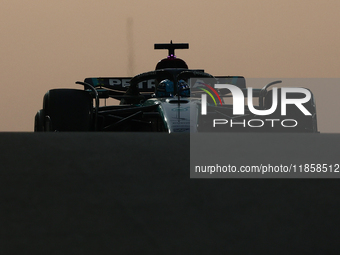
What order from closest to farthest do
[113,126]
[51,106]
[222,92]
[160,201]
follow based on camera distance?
[160,201] < [51,106] < [113,126] < [222,92]

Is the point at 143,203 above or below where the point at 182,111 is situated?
below

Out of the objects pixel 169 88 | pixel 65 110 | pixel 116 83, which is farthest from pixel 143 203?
pixel 116 83

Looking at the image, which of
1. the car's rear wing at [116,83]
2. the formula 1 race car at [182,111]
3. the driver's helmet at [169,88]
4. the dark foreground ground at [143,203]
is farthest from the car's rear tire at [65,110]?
the car's rear wing at [116,83]

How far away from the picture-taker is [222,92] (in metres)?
4.76

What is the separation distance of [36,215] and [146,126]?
302cm

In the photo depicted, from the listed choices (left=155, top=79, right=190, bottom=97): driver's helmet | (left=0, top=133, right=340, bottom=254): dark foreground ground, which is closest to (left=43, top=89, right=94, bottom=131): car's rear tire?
(left=155, top=79, right=190, bottom=97): driver's helmet

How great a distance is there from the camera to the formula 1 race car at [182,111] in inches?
139

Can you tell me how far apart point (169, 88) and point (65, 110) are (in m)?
1.19

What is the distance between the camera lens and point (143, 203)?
132 centimetres

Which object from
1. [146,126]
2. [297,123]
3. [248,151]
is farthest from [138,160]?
[146,126]

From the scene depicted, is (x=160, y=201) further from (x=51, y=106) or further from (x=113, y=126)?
(x=113, y=126)

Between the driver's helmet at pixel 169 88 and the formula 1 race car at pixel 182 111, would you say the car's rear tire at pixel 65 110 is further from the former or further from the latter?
the driver's helmet at pixel 169 88

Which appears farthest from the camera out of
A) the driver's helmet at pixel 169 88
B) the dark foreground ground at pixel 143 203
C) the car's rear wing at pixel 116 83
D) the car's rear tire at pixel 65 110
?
the car's rear wing at pixel 116 83

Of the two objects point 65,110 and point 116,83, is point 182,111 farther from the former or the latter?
point 116,83
